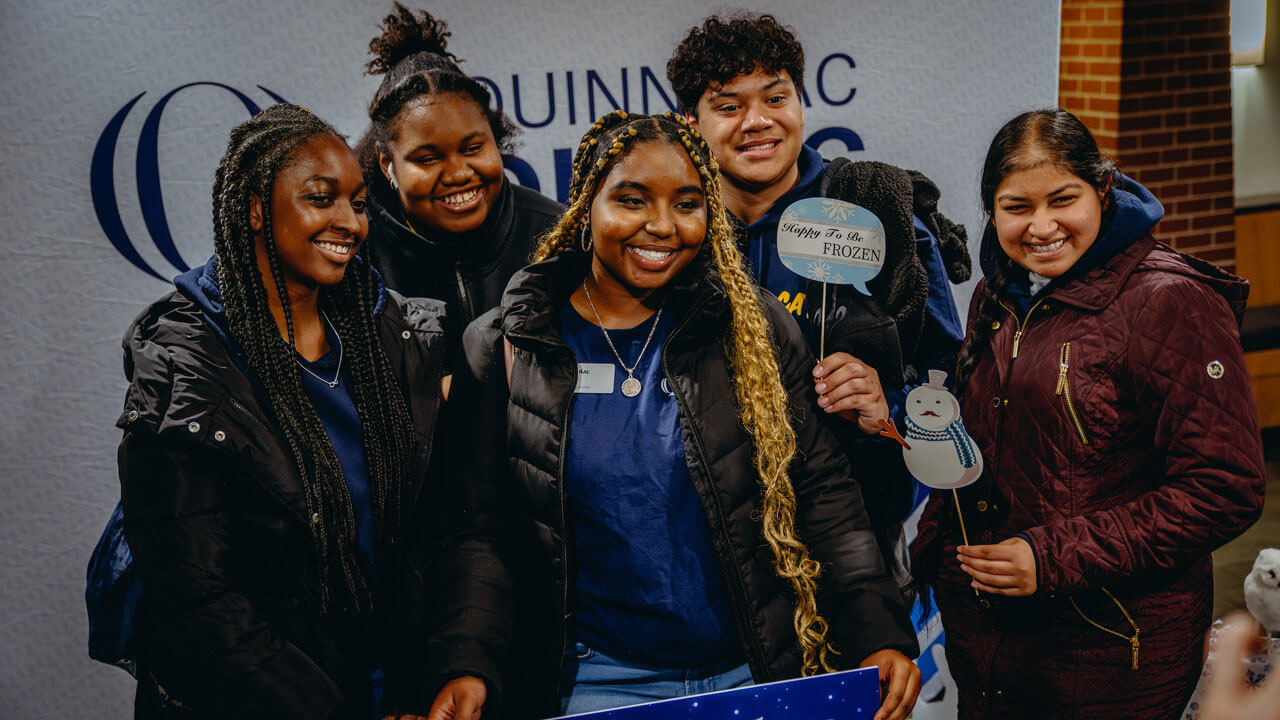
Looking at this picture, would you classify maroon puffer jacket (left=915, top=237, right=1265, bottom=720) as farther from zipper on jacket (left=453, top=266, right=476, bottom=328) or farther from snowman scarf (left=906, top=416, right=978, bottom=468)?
zipper on jacket (left=453, top=266, right=476, bottom=328)

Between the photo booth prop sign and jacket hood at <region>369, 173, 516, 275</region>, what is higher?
jacket hood at <region>369, 173, 516, 275</region>

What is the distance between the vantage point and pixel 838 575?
1862 mm

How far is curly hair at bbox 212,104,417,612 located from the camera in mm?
1797

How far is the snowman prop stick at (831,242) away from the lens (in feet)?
7.03

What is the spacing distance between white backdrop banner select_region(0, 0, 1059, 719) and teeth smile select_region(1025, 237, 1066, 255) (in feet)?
2.77

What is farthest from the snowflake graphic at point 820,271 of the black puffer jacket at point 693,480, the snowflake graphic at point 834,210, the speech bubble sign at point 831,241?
the black puffer jacket at point 693,480

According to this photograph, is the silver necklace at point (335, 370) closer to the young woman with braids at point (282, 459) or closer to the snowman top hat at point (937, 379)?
the young woman with braids at point (282, 459)

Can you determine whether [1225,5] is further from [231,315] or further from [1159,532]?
[231,315]

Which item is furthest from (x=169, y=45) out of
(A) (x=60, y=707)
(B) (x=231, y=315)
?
(A) (x=60, y=707)

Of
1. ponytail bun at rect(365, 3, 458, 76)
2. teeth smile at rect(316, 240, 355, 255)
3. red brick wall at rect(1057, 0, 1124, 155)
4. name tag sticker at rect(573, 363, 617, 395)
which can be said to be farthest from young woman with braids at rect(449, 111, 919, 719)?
red brick wall at rect(1057, 0, 1124, 155)

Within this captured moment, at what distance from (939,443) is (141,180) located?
201cm

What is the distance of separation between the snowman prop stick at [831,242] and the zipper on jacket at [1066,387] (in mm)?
430

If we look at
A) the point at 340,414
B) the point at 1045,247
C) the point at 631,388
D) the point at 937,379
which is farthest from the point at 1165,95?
the point at 340,414

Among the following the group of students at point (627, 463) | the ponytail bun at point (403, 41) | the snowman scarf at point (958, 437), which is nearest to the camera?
the group of students at point (627, 463)
